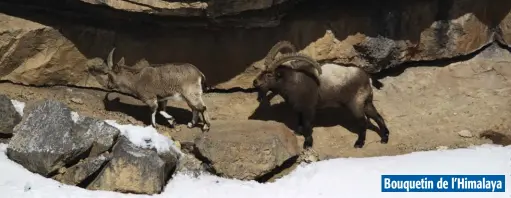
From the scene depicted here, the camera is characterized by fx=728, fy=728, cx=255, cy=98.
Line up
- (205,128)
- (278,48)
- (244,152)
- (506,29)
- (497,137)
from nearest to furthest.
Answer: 1. (244,152)
2. (205,128)
3. (497,137)
4. (278,48)
5. (506,29)

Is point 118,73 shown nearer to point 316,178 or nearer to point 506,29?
point 316,178

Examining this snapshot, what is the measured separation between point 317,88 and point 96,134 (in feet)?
11.9

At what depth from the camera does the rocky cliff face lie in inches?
475

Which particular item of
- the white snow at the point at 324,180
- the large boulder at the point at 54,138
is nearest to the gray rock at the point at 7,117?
the white snow at the point at 324,180

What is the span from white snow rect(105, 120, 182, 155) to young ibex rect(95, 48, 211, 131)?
53cm

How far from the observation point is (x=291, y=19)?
12438mm

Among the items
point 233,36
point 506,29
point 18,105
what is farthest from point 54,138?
point 506,29

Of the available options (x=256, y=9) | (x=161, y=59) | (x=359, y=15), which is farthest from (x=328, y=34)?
(x=161, y=59)

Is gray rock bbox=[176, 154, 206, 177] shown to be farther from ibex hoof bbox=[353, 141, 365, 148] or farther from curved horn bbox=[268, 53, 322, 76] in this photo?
ibex hoof bbox=[353, 141, 365, 148]

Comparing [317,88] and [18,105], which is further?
[317,88]

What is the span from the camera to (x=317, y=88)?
1166cm

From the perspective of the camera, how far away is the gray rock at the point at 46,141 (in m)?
9.82

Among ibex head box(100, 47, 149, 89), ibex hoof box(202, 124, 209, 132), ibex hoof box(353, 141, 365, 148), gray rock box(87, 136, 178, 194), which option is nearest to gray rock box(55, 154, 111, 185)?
gray rock box(87, 136, 178, 194)

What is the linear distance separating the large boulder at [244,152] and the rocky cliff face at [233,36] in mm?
2232
